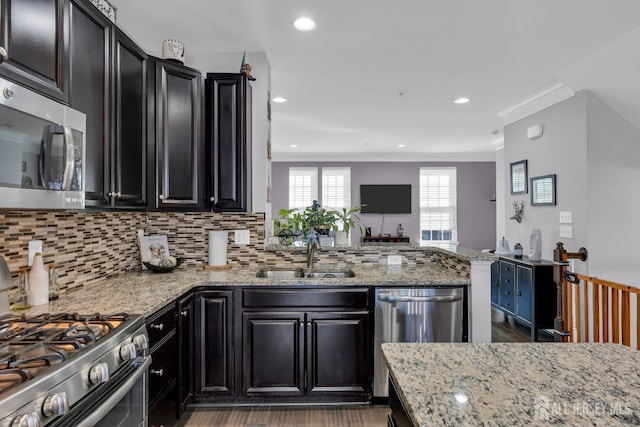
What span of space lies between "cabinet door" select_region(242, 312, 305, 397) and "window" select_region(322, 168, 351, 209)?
5852mm

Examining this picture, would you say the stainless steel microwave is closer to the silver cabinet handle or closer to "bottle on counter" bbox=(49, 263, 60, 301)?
"bottle on counter" bbox=(49, 263, 60, 301)

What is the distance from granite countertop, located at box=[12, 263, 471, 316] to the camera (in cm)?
171

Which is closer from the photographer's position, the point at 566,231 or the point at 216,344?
the point at 216,344

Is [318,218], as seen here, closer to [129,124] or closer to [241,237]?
[241,237]

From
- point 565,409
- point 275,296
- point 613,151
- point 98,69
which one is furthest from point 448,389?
point 613,151

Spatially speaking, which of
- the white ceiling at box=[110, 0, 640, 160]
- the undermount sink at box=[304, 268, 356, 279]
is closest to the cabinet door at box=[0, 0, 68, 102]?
the white ceiling at box=[110, 0, 640, 160]

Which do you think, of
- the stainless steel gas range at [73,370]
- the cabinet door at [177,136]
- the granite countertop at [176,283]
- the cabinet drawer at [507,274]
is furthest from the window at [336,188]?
the stainless steel gas range at [73,370]

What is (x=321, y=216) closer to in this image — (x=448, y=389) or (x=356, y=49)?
(x=356, y=49)

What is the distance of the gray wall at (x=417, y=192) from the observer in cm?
816

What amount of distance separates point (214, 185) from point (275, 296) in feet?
3.07

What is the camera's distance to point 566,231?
3.65 meters

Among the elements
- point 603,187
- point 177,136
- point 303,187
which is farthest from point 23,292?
point 303,187

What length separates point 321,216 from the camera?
3.01m

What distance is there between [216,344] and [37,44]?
1877 mm
